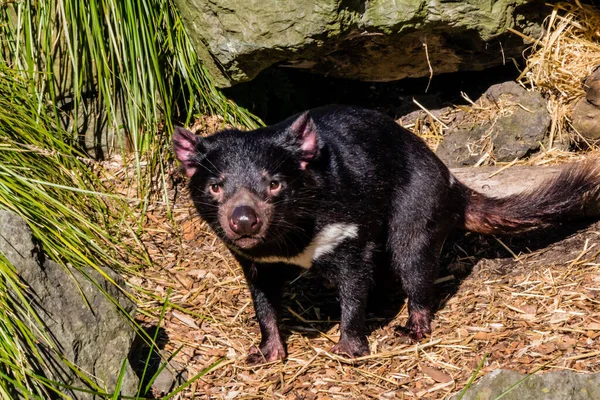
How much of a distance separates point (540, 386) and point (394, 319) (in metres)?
1.42

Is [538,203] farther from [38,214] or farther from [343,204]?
[38,214]

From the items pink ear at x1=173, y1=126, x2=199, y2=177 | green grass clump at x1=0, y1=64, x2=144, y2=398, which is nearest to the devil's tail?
pink ear at x1=173, y1=126, x2=199, y2=177

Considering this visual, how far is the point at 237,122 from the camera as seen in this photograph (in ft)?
17.4

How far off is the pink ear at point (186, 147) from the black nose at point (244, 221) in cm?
43

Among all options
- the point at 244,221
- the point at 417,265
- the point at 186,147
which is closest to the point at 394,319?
the point at 417,265

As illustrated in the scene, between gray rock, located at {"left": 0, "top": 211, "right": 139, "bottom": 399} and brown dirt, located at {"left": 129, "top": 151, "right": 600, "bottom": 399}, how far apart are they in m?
0.35

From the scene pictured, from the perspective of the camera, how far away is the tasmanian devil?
3.53m

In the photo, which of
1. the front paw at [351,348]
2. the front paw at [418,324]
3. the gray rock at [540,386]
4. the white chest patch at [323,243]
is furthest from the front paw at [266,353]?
the gray rock at [540,386]

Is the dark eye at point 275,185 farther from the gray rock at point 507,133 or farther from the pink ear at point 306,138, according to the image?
the gray rock at point 507,133

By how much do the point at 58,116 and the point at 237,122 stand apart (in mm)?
1163

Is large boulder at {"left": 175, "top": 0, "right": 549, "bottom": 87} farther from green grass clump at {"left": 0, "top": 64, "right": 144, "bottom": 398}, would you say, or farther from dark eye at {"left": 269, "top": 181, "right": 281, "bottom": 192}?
dark eye at {"left": 269, "top": 181, "right": 281, "bottom": 192}

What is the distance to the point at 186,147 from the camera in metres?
3.66

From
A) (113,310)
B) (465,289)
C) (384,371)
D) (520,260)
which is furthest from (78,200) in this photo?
(520,260)

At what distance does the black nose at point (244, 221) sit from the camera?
3332 millimetres
